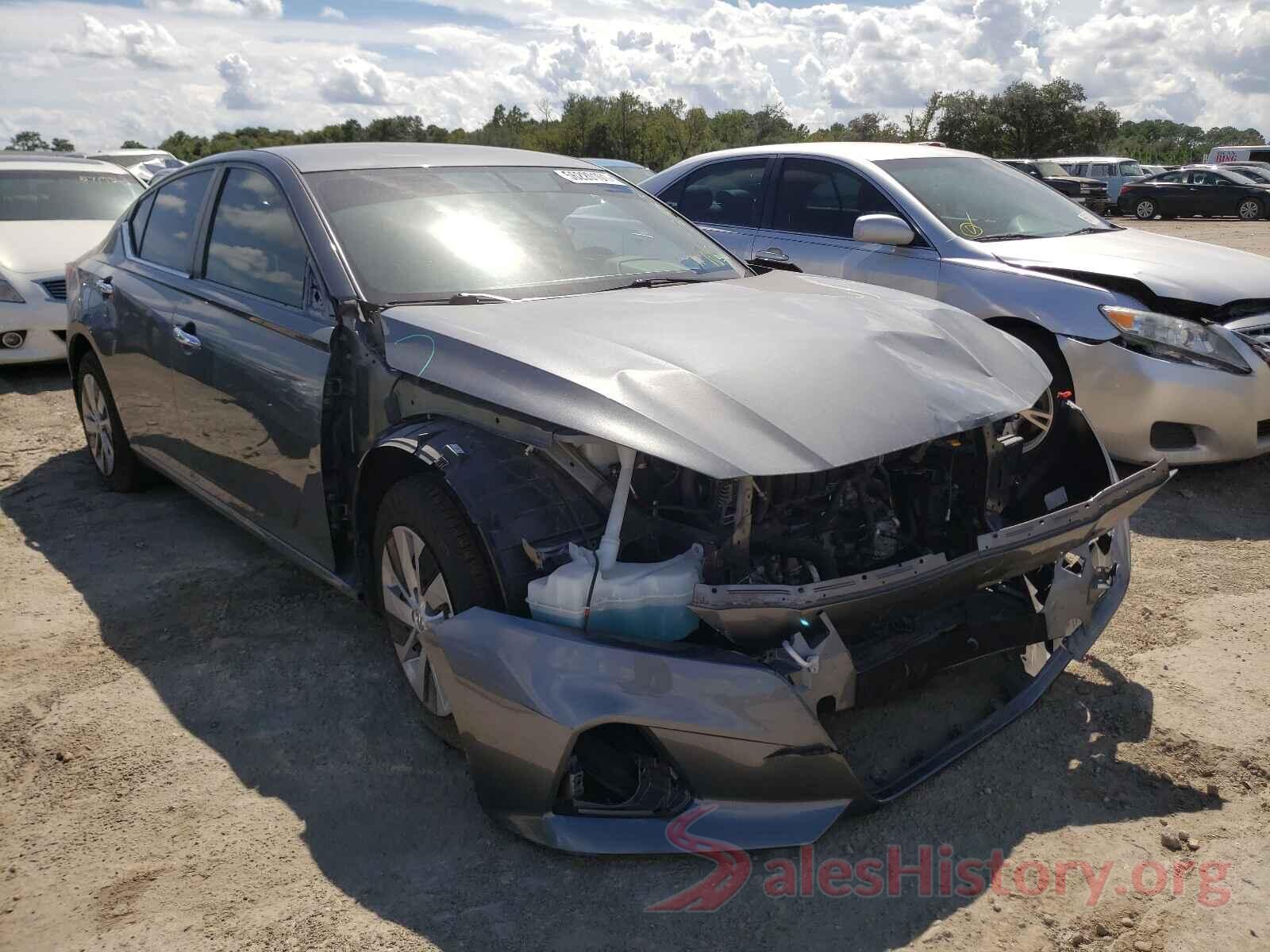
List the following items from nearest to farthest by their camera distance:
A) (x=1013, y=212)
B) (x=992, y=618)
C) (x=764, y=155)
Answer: (x=992, y=618) → (x=1013, y=212) → (x=764, y=155)

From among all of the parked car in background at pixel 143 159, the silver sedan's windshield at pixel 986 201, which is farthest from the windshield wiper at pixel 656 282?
the parked car in background at pixel 143 159

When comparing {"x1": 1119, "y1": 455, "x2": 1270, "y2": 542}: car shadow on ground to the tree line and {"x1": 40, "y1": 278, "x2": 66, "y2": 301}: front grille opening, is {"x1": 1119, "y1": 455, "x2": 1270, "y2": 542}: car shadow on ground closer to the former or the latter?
{"x1": 40, "y1": 278, "x2": 66, "y2": 301}: front grille opening

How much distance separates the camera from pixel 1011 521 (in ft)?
10.5

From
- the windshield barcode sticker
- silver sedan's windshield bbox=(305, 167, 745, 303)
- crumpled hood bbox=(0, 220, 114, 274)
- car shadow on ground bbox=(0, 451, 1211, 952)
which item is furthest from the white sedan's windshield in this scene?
silver sedan's windshield bbox=(305, 167, 745, 303)

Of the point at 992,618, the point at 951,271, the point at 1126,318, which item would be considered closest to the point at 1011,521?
the point at 992,618

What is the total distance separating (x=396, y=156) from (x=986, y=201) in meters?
3.46

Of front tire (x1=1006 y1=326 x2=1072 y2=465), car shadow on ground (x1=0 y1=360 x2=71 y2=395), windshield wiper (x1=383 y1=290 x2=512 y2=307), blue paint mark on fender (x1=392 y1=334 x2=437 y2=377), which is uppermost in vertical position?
windshield wiper (x1=383 y1=290 x2=512 y2=307)

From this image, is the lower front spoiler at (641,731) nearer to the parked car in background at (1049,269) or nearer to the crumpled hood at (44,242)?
the parked car in background at (1049,269)

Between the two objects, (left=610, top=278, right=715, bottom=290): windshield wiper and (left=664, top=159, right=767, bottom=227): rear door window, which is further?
(left=664, top=159, right=767, bottom=227): rear door window

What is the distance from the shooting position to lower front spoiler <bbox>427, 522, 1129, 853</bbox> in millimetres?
2238

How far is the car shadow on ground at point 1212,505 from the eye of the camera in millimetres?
4512

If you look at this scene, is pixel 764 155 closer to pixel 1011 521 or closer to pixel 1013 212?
pixel 1013 212

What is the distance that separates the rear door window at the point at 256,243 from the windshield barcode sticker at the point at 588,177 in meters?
1.09

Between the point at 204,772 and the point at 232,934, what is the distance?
72cm
